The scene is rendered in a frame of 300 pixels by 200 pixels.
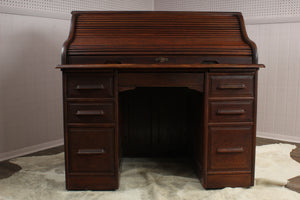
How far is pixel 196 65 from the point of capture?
237cm

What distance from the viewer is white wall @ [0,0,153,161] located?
3.30 m

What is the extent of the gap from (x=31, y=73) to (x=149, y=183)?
187cm

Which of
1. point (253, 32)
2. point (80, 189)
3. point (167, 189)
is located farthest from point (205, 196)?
point (253, 32)

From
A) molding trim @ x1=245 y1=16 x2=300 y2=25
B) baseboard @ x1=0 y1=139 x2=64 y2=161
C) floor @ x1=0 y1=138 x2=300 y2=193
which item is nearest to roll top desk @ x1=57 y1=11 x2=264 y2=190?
floor @ x1=0 y1=138 x2=300 y2=193

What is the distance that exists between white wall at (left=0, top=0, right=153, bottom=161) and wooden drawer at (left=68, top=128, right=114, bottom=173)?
1.23 metres

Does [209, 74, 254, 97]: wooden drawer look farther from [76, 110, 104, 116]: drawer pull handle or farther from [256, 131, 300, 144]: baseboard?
[256, 131, 300, 144]: baseboard

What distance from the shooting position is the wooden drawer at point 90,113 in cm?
245

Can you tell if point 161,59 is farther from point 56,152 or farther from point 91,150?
point 56,152

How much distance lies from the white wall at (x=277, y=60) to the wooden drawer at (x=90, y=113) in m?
2.54

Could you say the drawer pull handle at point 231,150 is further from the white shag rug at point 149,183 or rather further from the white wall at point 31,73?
the white wall at point 31,73

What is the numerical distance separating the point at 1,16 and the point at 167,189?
2.35 metres

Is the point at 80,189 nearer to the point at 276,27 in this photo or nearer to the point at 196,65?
the point at 196,65

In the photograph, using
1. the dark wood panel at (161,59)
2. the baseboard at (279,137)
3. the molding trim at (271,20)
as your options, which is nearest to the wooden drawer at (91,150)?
the dark wood panel at (161,59)

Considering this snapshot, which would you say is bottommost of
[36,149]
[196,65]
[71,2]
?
[36,149]
